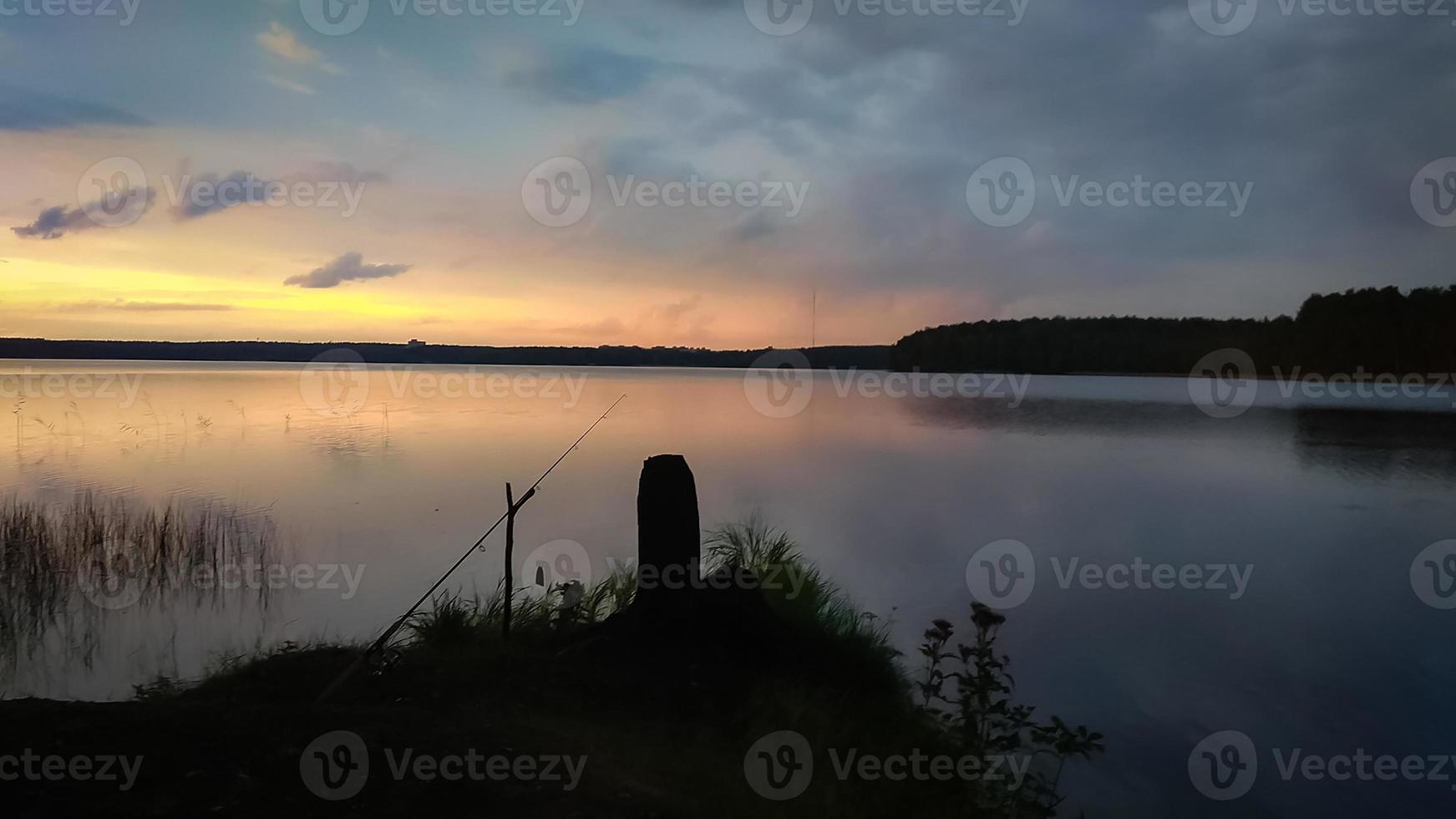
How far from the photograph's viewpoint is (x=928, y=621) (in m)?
10.6

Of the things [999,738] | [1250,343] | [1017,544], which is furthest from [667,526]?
[1250,343]

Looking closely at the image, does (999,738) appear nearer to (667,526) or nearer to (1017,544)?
(667,526)

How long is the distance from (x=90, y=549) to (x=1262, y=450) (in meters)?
34.2

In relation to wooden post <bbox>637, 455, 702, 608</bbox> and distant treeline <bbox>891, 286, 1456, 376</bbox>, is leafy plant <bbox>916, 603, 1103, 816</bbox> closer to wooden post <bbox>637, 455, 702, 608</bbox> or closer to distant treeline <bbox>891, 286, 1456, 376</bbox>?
wooden post <bbox>637, 455, 702, 608</bbox>

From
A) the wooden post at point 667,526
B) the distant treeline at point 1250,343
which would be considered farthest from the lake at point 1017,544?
the distant treeline at point 1250,343

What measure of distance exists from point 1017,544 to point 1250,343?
110 m

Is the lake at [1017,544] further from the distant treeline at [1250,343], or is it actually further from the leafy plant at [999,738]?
the distant treeline at [1250,343]

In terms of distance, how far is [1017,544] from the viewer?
51.0ft

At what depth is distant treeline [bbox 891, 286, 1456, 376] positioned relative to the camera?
78688 millimetres

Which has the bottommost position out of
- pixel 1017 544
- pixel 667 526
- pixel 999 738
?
pixel 1017 544

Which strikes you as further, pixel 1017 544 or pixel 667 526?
pixel 1017 544

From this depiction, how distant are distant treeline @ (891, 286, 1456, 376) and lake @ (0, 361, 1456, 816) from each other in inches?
2206

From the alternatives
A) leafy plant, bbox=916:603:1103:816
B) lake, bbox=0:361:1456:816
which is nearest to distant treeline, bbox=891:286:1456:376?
lake, bbox=0:361:1456:816

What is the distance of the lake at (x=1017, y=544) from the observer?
803cm
